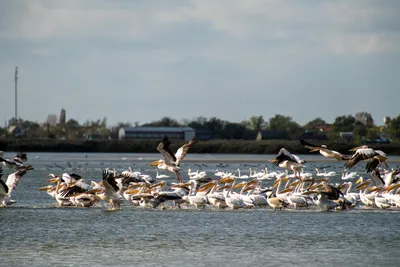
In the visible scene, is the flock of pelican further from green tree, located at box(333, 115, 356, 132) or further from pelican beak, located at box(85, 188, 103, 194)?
green tree, located at box(333, 115, 356, 132)

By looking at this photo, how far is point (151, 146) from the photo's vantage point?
92.2m

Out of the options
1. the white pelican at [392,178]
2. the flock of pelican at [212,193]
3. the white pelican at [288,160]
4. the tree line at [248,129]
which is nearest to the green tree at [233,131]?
the tree line at [248,129]

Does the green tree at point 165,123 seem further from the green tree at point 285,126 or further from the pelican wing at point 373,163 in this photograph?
the pelican wing at point 373,163

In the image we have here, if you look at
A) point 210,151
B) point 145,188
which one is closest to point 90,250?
point 145,188

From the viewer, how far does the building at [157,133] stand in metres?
112

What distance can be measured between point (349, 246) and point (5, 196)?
8843mm

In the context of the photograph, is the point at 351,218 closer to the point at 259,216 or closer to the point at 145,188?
the point at 259,216

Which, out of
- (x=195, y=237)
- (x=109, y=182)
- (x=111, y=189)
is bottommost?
(x=195, y=237)

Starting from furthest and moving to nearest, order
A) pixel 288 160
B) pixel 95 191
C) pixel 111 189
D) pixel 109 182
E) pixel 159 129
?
pixel 159 129 < pixel 288 160 < pixel 95 191 < pixel 111 189 < pixel 109 182

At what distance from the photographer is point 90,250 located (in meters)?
Result: 15.1

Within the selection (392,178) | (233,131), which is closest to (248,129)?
(233,131)

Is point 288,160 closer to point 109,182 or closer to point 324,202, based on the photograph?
point 324,202

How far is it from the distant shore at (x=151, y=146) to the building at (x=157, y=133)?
1420 cm

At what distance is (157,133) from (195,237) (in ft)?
321
